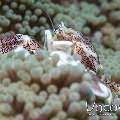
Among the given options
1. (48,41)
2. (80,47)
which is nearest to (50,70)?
(48,41)

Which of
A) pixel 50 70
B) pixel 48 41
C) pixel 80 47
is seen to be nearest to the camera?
pixel 50 70

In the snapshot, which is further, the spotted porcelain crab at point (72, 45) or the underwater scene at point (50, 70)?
the spotted porcelain crab at point (72, 45)

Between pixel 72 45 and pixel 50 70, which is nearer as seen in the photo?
pixel 50 70

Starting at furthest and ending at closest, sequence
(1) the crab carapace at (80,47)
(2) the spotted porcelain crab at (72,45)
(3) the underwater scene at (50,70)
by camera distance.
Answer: (1) the crab carapace at (80,47)
(2) the spotted porcelain crab at (72,45)
(3) the underwater scene at (50,70)

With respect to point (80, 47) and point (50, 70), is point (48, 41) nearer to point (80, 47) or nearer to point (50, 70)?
point (80, 47)

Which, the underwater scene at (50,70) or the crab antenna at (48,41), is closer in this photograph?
the underwater scene at (50,70)

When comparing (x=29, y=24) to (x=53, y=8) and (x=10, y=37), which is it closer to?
(x=53, y=8)

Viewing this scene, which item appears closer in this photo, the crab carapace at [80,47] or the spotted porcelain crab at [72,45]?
the spotted porcelain crab at [72,45]

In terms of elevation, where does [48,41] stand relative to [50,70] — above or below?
above

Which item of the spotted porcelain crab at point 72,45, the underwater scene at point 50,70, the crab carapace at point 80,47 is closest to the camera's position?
the underwater scene at point 50,70
